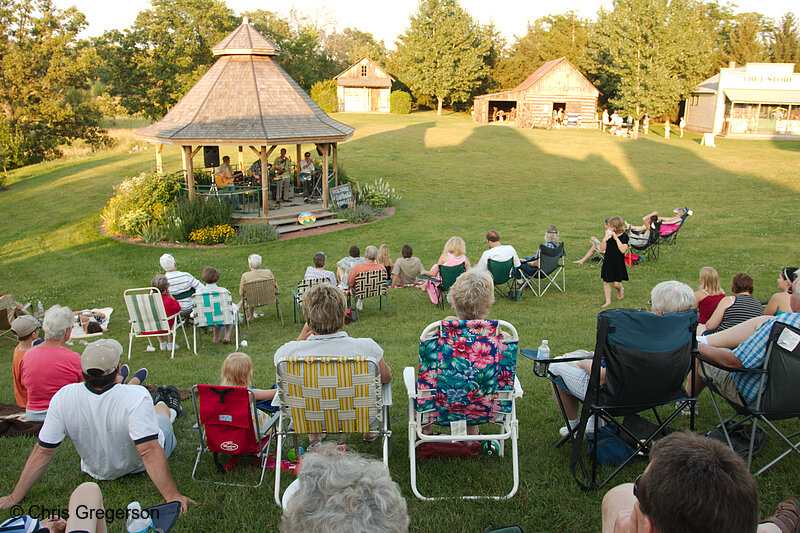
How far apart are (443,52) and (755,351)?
48330 millimetres

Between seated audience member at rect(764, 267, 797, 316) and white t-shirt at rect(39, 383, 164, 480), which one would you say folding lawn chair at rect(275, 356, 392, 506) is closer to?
white t-shirt at rect(39, 383, 164, 480)

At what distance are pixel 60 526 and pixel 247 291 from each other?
630 cm

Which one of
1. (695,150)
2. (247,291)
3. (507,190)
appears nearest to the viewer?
(247,291)

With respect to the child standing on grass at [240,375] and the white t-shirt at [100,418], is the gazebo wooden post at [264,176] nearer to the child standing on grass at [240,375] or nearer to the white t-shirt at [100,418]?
the child standing on grass at [240,375]

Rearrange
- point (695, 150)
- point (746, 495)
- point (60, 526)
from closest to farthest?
point (746, 495) → point (60, 526) → point (695, 150)

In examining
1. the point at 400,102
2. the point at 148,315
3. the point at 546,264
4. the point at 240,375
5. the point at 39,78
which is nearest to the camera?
the point at 240,375

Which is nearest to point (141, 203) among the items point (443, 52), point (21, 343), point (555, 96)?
point (21, 343)

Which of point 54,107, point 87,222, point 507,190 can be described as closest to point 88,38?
point 54,107

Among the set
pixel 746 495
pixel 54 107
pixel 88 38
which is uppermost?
pixel 88 38

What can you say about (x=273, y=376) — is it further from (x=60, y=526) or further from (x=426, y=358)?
(x=60, y=526)

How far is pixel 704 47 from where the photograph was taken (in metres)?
38.8

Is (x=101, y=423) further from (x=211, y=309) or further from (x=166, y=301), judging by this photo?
(x=211, y=309)

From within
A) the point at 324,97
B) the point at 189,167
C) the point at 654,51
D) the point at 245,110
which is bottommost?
the point at 189,167

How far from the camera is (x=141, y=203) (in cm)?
1691
